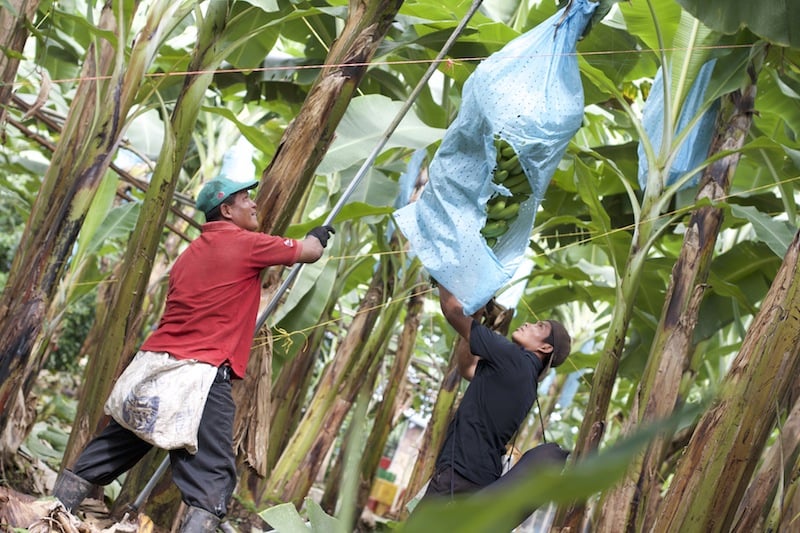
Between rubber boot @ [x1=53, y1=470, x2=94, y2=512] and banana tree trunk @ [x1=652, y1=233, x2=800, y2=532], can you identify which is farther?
rubber boot @ [x1=53, y1=470, x2=94, y2=512]

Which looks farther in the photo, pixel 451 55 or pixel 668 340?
pixel 451 55

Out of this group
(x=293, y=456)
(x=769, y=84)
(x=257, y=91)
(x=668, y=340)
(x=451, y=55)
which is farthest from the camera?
(x=293, y=456)

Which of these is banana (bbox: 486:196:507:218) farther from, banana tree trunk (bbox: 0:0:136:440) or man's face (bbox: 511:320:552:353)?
banana tree trunk (bbox: 0:0:136:440)

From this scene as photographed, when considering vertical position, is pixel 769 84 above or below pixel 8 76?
above

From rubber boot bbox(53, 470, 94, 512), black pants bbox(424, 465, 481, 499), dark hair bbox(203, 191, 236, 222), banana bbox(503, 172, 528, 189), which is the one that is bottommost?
rubber boot bbox(53, 470, 94, 512)

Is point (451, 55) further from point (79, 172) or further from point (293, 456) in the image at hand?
point (293, 456)

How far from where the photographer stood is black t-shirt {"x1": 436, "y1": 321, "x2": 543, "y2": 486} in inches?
111

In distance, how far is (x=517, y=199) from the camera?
294 centimetres

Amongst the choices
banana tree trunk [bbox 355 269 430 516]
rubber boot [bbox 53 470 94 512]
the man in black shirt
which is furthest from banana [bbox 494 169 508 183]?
Answer: banana tree trunk [bbox 355 269 430 516]

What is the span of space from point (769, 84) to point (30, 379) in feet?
13.1

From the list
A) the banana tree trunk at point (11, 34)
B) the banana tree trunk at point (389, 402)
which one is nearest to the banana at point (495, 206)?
the banana tree trunk at point (11, 34)

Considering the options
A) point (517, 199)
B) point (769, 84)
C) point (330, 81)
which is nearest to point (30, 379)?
point (330, 81)

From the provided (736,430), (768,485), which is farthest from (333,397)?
(736,430)

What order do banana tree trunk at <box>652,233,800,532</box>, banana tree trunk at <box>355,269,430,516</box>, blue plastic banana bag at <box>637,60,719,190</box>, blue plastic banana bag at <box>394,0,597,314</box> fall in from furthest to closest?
banana tree trunk at <box>355,269,430,516</box> → blue plastic banana bag at <box>637,60,719,190</box> → blue plastic banana bag at <box>394,0,597,314</box> → banana tree trunk at <box>652,233,800,532</box>
